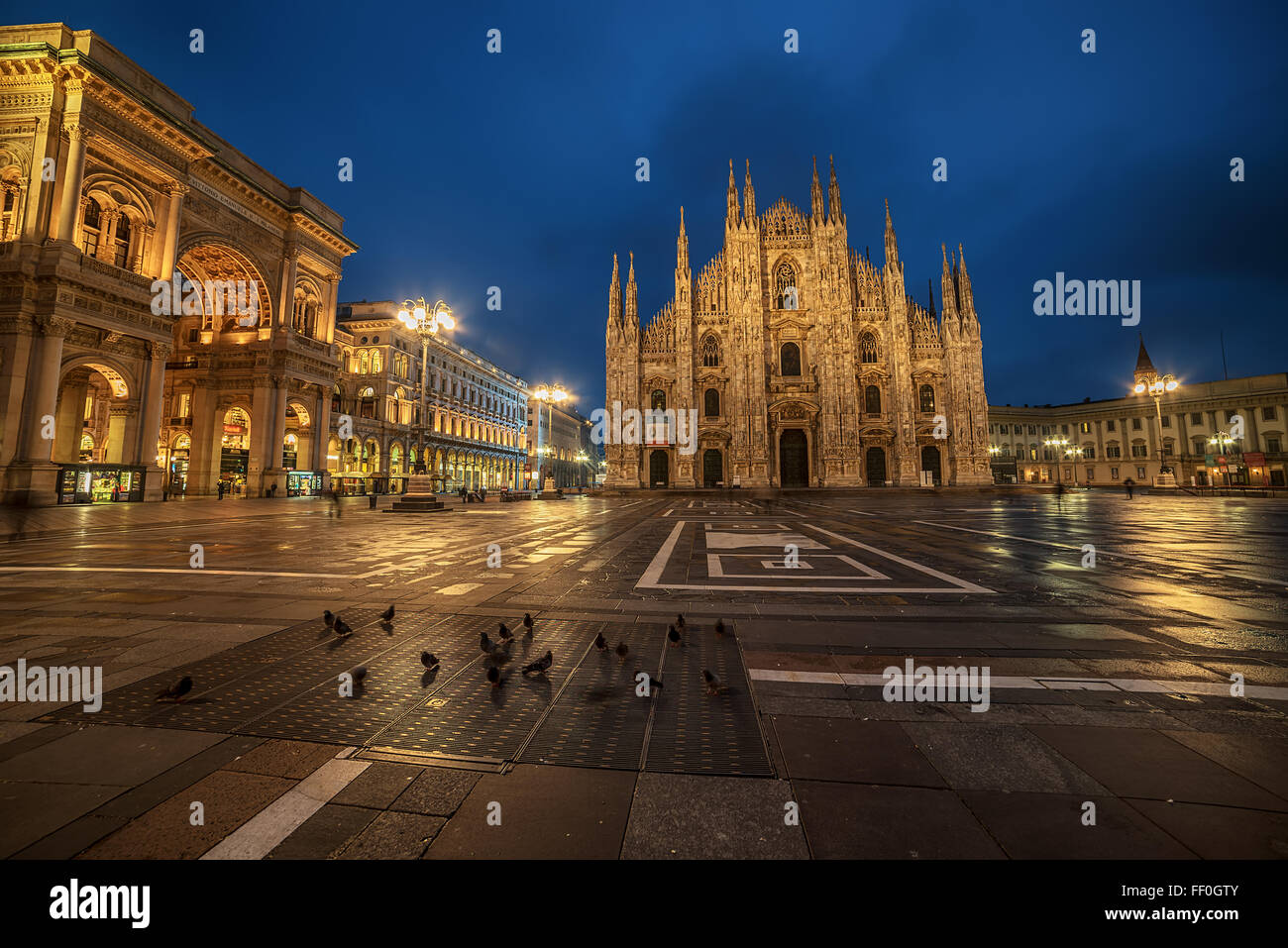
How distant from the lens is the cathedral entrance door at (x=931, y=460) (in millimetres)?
42094

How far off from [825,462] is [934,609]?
3792cm

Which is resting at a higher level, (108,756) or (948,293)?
(948,293)

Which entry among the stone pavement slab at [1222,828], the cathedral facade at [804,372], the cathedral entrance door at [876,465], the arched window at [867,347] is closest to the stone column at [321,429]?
the cathedral facade at [804,372]

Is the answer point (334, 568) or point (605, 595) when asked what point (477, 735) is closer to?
point (605, 595)

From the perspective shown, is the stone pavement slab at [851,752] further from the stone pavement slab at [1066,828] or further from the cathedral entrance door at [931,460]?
the cathedral entrance door at [931,460]

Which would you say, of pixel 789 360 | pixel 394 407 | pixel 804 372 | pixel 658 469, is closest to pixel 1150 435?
pixel 804 372

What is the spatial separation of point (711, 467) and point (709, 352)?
953cm

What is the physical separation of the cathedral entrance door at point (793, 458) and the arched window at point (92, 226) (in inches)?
1632

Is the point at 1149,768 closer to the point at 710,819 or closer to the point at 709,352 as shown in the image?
the point at 710,819

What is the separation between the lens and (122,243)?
23406 mm

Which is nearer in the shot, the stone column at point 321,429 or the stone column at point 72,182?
the stone column at point 72,182

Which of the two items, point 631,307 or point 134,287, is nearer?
point 134,287

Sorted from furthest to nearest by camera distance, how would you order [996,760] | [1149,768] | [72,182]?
[72,182], [996,760], [1149,768]
